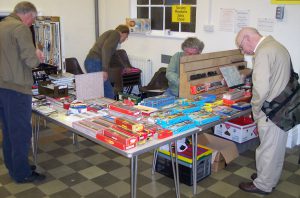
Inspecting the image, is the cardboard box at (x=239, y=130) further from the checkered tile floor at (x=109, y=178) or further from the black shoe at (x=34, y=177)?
the black shoe at (x=34, y=177)

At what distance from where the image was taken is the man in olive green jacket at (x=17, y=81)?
2.62m

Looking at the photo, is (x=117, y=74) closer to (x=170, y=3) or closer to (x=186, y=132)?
(x=170, y=3)

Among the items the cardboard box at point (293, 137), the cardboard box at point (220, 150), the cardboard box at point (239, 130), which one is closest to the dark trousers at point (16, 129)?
the cardboard box at point (220, 150)

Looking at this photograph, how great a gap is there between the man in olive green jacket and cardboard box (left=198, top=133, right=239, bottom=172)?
5.68 feet

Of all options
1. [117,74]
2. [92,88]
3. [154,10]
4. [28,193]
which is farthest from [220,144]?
[154,10]

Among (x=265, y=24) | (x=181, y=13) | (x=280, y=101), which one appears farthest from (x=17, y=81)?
(x=181, y=13)

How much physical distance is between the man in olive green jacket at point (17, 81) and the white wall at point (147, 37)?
244 cm

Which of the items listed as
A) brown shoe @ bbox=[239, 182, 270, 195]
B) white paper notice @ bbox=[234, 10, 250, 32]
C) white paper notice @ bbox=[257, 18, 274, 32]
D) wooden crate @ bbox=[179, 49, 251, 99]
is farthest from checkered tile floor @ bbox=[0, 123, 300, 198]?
white paper notice @ bbox=[234, 10, 250, 32]

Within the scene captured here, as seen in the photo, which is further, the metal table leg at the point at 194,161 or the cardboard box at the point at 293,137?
the cardboard box at the point at 293,137

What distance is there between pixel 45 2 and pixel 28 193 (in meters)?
3.49

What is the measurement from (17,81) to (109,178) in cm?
122

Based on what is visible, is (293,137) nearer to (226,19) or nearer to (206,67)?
(206,67)

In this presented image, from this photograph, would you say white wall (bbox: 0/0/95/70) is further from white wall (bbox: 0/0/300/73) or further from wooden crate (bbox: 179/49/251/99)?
wooden crate (bbox: 179/49/251/99)

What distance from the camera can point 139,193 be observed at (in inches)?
113
